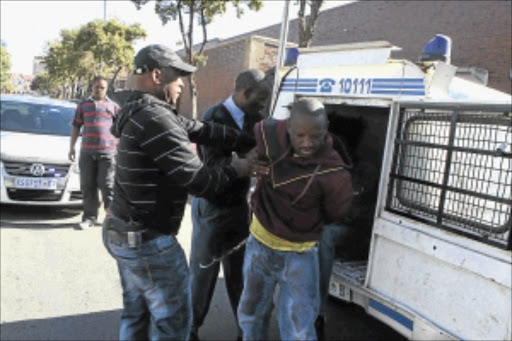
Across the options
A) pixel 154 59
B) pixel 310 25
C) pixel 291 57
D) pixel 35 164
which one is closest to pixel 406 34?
pixel 310 25

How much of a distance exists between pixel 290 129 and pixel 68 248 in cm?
395

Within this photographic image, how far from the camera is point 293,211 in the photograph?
2.55 m

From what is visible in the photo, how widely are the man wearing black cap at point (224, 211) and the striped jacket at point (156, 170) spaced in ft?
2.08

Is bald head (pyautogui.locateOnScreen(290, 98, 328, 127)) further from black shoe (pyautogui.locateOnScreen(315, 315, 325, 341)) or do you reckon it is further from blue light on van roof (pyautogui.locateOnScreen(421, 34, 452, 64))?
black shoe (pyautogui.locateOnScreen(315, 315, 325, 341))

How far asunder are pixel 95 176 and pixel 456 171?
479cm

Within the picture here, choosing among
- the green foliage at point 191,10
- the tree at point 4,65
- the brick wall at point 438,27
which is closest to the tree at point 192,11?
the green foliage at point 191,10

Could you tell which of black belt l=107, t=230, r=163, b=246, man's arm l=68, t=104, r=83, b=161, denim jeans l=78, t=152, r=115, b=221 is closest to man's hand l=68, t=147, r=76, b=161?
man's arm l=68, t=104, r=83, b=161

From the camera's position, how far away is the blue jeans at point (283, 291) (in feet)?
8.43

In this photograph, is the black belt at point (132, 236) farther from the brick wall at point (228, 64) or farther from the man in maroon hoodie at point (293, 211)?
the brick wall at point (228, 64)

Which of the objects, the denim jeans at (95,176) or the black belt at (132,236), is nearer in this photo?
the black belt at (132,236)

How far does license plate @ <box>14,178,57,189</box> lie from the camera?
245 inches

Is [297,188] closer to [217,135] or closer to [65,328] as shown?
[217,135]

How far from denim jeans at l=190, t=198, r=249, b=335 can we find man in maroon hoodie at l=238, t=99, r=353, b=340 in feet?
1.53

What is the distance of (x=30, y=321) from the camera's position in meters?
3.66
